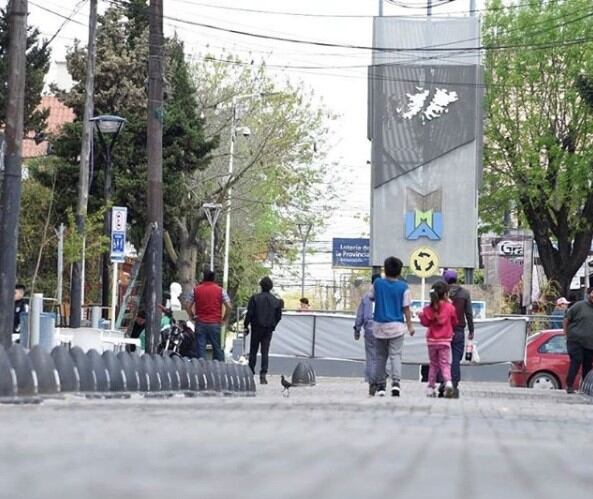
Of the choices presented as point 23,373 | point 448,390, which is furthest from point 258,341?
point 23,373

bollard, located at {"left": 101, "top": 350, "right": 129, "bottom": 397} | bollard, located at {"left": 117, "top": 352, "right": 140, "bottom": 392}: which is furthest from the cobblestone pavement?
bollard, located at {"left": 117, "top": 352, "right": 140, "bottom": 392}

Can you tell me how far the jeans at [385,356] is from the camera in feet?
64.0

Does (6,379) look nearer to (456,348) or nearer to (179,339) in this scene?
(456,348)

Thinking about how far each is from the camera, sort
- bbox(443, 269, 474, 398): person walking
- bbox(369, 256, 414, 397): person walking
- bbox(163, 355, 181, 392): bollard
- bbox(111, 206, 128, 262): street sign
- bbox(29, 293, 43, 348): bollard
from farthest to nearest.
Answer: bbox(111, 206, 128, 262): street sign, bbox(29, 293, 43, 348): bollard, bbox(443, 269, 474, 398): person walking, bbox(369, 256, 414, 397): person walking, bbox(163, 355, 181, 392): bollard

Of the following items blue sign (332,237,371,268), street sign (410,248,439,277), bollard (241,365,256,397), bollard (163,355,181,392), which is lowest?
bollard (241,365,256,397)

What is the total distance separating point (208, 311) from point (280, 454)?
1737 cm

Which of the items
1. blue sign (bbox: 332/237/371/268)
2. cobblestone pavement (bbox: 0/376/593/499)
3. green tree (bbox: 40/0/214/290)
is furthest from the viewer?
blue sign (bbox: 332/237/371/268)

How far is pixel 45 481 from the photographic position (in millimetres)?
5758

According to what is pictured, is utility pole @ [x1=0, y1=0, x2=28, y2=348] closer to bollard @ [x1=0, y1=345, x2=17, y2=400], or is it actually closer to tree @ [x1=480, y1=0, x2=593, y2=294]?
bollard @ [x1=0, y1=345, x2=17, y2=400]

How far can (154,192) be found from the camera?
3017 cm

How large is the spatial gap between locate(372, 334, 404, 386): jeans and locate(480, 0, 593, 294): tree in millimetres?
42995

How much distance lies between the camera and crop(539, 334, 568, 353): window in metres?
30.8

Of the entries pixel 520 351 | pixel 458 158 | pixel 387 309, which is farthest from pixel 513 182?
pixel 387 309

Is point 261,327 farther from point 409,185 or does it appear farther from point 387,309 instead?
point 409,185
